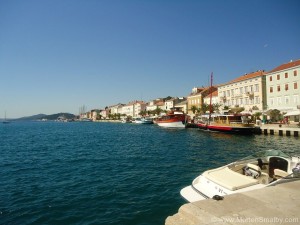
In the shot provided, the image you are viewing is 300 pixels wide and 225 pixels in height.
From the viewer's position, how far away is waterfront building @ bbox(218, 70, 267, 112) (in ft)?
202

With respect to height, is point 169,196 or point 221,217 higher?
point 221,217

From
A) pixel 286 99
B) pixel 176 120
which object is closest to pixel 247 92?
pixel 286 99

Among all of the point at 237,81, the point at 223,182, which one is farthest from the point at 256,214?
the point at 237,81

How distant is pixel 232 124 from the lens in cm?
4591

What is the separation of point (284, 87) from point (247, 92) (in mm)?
11106

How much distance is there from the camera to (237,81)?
69500mm

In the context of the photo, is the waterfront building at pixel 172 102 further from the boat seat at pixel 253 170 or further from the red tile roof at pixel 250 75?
the boat seat at pixel 253 170

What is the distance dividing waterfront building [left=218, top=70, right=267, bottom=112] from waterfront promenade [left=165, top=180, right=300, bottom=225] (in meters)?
59.3

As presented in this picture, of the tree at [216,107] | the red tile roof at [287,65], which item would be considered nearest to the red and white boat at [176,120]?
the tree at [216,107]

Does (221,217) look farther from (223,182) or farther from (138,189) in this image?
(138,189)

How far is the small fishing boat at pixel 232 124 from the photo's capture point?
143 feet

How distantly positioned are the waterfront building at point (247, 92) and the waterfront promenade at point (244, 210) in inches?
2334

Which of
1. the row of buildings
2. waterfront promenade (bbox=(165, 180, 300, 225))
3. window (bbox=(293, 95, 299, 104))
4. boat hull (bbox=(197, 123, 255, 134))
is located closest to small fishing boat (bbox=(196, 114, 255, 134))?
boat hull (bbox=(197, 123, 255, 134))

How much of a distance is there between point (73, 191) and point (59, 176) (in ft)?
13.4
